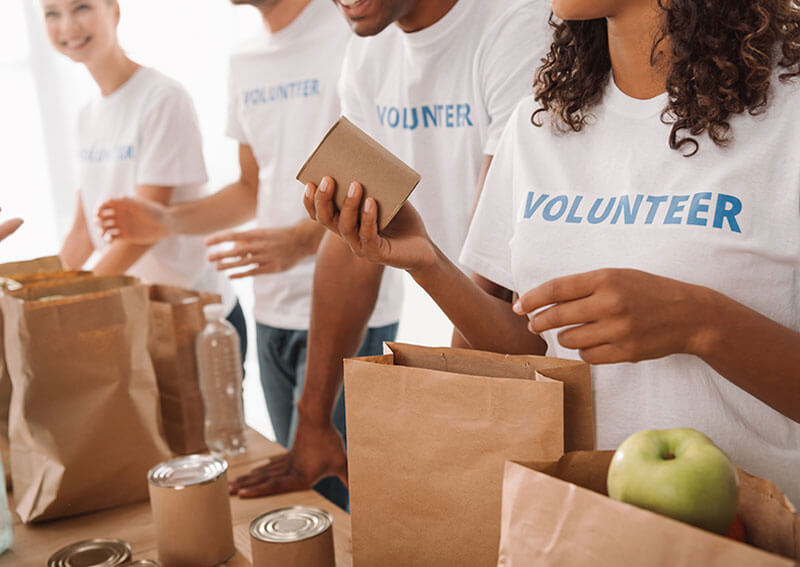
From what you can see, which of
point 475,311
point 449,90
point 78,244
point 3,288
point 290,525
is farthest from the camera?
point 78,244

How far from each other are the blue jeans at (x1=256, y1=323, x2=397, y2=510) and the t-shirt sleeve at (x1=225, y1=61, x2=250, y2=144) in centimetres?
53

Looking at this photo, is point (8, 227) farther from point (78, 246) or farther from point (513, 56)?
point (78, 246)

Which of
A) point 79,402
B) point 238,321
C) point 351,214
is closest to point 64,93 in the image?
point 238,321

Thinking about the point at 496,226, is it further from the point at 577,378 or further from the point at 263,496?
the point at 263,496

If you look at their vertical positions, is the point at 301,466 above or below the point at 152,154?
below

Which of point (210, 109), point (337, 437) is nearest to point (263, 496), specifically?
point (337, 437)

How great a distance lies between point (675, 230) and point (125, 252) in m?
1.62

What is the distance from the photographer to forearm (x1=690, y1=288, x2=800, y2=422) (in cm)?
80

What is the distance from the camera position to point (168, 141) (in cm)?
220

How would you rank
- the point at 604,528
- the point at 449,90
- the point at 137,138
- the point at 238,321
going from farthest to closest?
the point at 238,321
the point at 137,138
the point at 449,90
the point at 604,528

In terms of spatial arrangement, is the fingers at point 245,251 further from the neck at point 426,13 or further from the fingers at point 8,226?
the neck at point 426,13

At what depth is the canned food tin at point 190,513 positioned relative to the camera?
3.04 feet

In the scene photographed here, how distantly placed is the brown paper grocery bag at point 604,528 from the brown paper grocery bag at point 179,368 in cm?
91

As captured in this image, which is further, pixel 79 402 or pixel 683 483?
pixel 79 402
